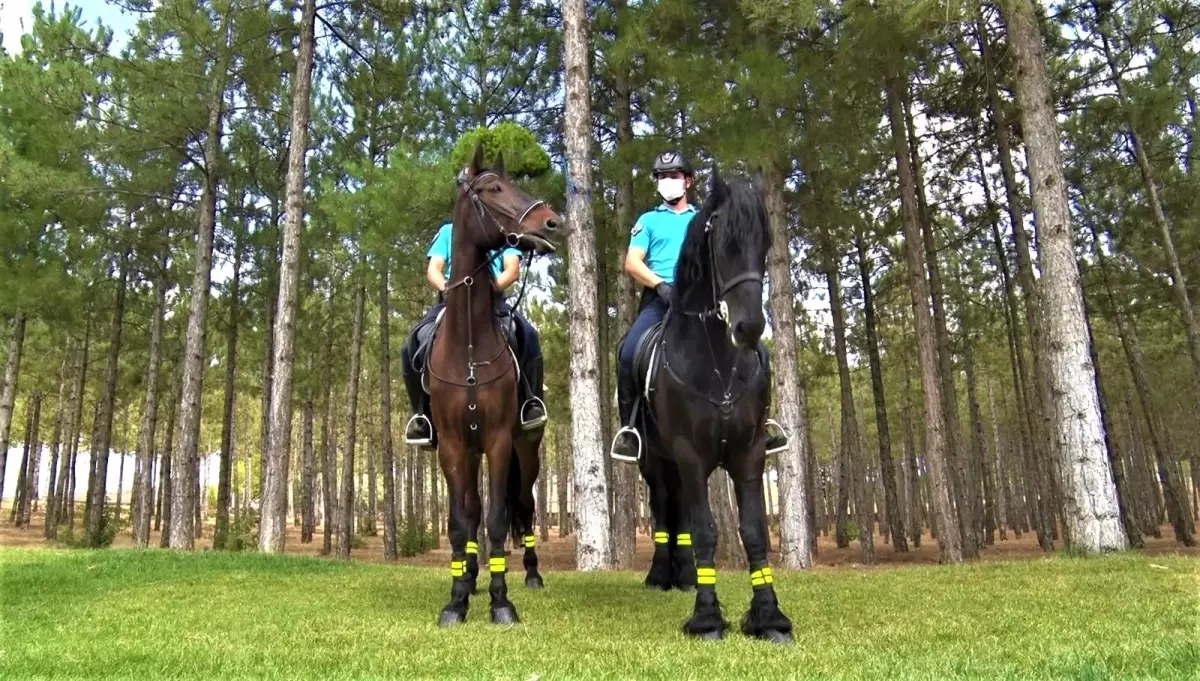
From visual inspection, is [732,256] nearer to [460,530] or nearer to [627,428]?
[627,428]

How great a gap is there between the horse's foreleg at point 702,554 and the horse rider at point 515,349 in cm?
186

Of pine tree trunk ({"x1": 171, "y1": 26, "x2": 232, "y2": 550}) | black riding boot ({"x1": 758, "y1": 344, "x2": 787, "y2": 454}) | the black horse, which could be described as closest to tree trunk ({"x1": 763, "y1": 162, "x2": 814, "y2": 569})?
black riding boot ({"x1": 758, "y1": 344, "x2": 787, "y2": 454})

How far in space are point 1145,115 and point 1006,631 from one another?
1550 centimetres

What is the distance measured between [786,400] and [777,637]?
25.8ft

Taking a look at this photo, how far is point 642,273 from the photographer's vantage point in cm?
572

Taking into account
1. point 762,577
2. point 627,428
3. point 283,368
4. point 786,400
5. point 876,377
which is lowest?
point 762,577

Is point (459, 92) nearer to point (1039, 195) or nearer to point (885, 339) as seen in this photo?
point (1039, 195)

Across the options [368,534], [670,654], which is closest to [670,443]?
[670,654]

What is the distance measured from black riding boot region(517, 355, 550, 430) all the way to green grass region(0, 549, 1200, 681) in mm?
1483

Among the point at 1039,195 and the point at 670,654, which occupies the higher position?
the point at 1039,195

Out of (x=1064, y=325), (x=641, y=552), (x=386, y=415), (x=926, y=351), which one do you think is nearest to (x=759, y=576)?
(x=1064, y=325)

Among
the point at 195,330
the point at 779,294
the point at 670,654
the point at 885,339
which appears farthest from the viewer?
the point at 885,339

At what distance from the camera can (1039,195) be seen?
9.34 metres

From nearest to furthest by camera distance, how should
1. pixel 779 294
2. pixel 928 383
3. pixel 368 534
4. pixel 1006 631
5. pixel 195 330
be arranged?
pixel 1006 631 < pixel 779 294 < pixel 928 383 < pixel 195 330 < pixel 368 534
